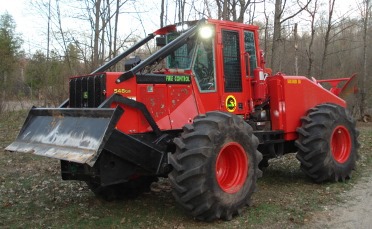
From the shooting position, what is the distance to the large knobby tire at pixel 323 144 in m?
7.16

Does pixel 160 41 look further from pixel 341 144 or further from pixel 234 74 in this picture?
pixel 341 144

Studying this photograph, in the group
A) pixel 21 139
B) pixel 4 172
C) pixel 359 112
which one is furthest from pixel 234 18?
pixel 21 139

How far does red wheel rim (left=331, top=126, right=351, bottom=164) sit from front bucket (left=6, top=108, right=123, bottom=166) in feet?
15.5

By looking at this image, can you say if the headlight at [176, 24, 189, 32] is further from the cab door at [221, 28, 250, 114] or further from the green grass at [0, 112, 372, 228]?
the green grass at [0, 112, 372, 228]

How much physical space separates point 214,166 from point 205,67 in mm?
1875

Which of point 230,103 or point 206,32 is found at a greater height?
point 206,32

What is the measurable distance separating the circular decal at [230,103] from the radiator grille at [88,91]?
7.18 feet

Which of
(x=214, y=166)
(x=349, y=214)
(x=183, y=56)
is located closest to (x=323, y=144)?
(x=349, y=214)

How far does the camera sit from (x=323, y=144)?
714 cm

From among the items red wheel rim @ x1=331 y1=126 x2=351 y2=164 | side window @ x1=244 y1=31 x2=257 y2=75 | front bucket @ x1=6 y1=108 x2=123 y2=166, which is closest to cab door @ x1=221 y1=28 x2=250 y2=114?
side window @ x1=244 y1=31 x2=257 y2=75

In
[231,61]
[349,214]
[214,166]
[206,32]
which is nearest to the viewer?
[214,166]

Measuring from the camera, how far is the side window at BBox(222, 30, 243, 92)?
673 cm

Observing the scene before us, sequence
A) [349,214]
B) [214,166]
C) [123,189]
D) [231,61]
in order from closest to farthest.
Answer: [214,166]
[349,214]
[123,189]
[231,61]

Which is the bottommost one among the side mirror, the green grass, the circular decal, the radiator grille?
the green grass
